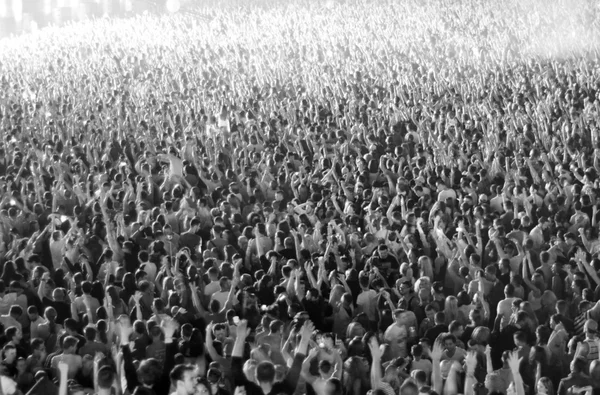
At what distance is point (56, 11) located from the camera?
48.2m

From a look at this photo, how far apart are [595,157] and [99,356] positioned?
7.06m

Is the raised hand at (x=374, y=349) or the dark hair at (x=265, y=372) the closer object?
the dark hair at (x=265, y=372)

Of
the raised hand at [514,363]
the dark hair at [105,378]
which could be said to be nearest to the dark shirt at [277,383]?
the dark hair at [105,378]

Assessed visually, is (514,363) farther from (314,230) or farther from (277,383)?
(314,230)

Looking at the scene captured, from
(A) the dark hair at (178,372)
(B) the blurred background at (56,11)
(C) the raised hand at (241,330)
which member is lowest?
(C) the raised hand at (241,330)

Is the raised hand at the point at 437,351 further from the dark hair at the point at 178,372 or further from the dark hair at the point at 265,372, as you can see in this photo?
the dark hair at the point at 178,372

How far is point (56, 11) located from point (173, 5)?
30.9 ft

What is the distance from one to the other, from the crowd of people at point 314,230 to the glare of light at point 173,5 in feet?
61.2

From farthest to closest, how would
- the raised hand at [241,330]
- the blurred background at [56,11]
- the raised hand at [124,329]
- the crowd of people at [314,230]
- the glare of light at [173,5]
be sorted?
the blurred background at [56,11] → the glare of light at [173,5] → the raised hand at [124,329] → the raised hand at [241,330] → the crowd of people at [314,230]

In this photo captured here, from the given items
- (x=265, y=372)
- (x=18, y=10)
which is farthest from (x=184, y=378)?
(x=18, y=10)

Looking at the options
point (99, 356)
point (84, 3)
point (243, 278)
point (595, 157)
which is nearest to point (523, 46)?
point (595, 157)

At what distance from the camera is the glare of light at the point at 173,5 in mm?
40219

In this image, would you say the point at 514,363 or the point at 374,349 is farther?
the point at 374,349

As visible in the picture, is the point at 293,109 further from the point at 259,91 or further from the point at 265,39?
the point at 265,39
